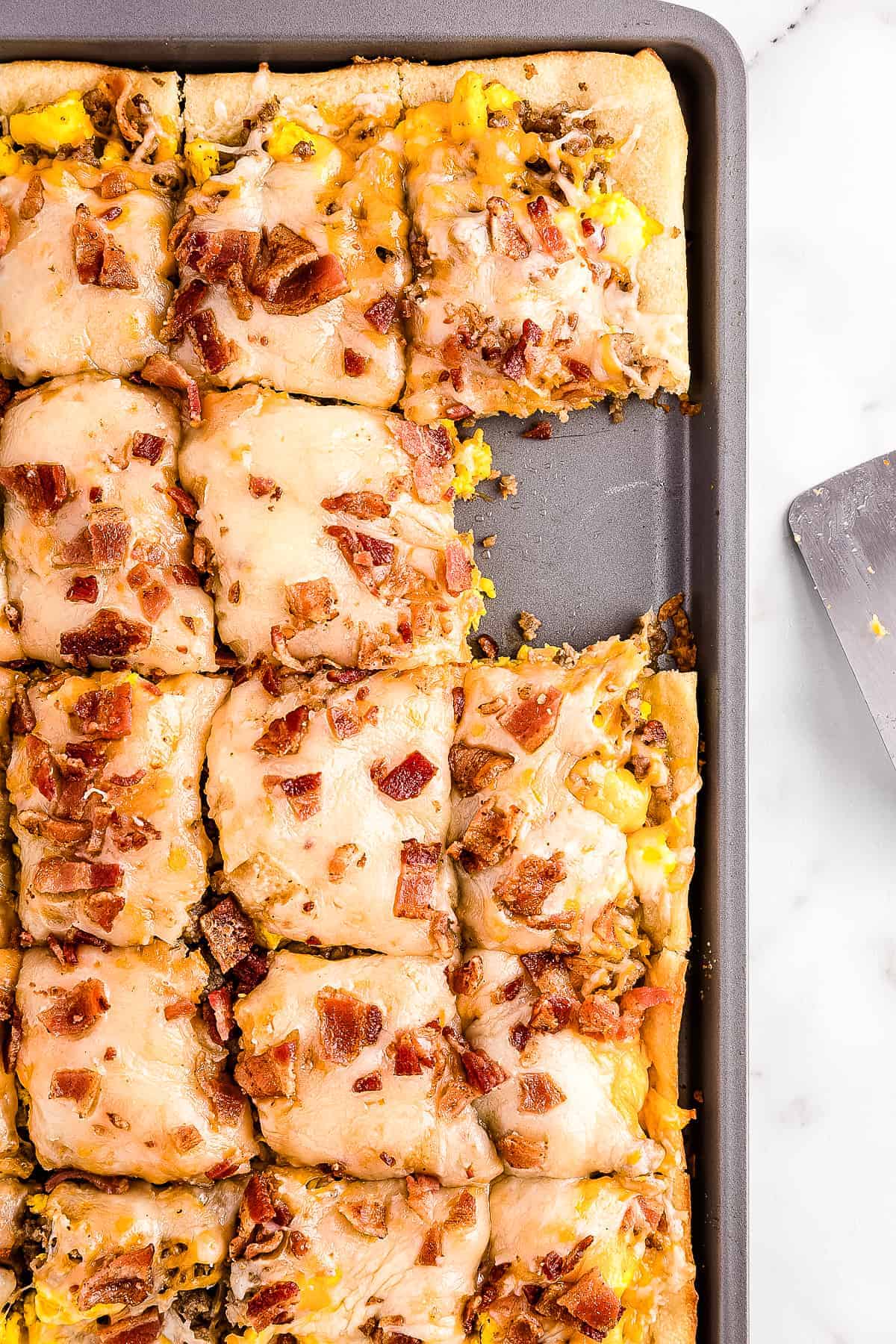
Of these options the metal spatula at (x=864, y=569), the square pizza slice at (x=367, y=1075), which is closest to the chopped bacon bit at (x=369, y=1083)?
the square pizza slice at (x=367, y=1075)

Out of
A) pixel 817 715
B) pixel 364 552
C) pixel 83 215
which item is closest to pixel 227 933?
pixel 364 552

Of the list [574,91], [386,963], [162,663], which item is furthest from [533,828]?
[574,91]

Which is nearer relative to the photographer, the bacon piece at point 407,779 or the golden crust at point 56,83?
the bacon piece at point 407,779

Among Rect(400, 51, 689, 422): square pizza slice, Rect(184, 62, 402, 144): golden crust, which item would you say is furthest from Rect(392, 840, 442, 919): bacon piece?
Rect(184, 62, 402, 144): golden crust

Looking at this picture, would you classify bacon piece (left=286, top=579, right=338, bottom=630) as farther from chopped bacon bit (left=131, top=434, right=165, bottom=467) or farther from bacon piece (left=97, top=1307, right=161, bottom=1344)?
bacon piece (left=97, top=1307, right=161, bottom=1344)

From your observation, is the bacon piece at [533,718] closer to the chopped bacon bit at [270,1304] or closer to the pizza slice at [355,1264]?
the pizza slice at [355,1264]

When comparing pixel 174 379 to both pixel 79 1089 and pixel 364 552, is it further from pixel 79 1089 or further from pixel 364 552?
pixel 79 1089

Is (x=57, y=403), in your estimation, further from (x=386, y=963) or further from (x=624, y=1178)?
(x=624, y=1178)
